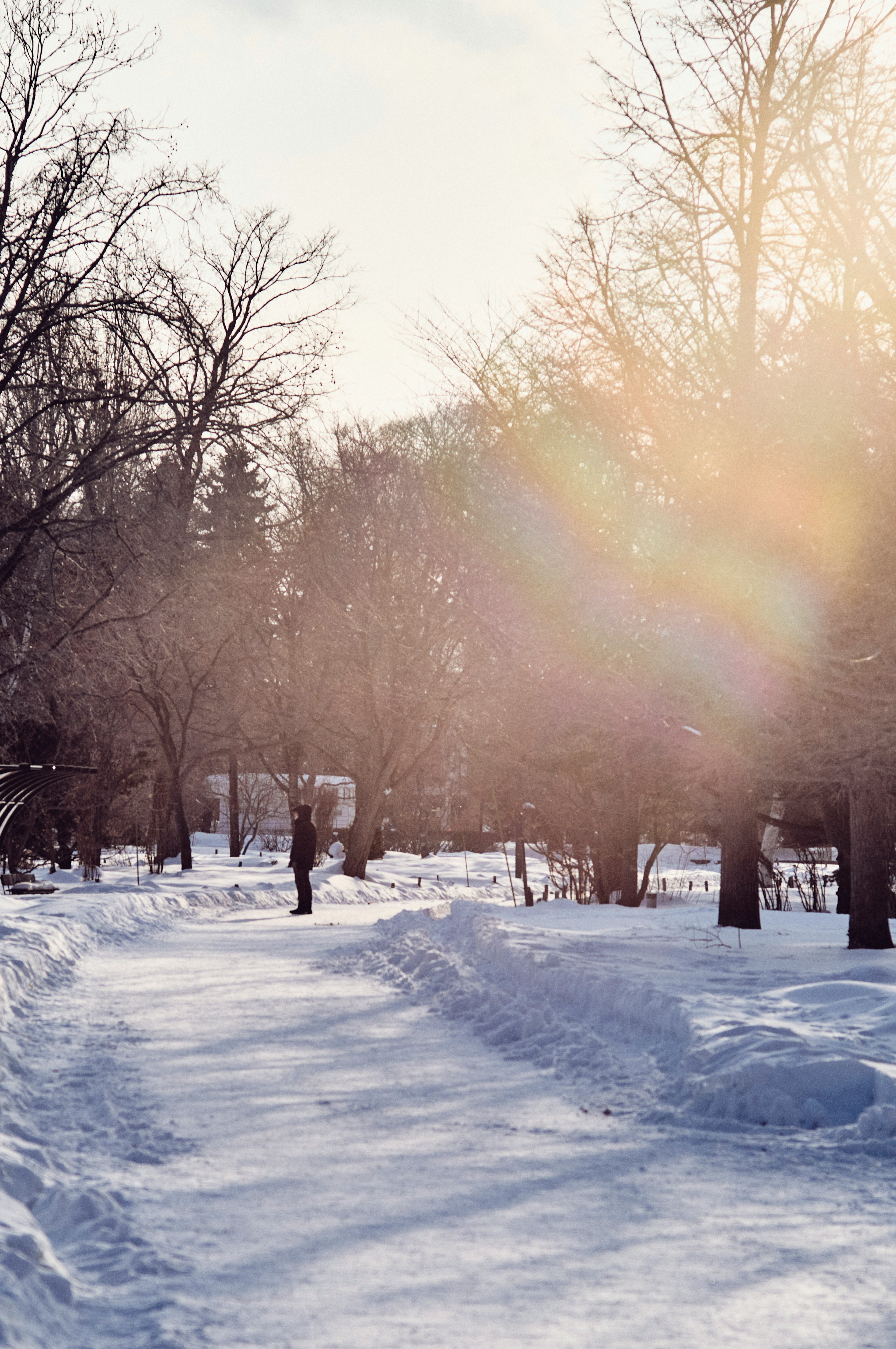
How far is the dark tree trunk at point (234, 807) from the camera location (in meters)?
41.0

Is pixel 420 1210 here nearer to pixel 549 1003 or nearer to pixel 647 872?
pixel 549 1003

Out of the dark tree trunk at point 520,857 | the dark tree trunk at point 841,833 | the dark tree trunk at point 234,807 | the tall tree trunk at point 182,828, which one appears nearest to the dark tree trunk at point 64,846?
the tall tree trunk at point 182,828

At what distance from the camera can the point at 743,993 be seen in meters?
9.41

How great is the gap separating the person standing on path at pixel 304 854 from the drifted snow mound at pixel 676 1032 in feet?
29.1

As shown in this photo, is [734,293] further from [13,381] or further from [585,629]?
[13,381]

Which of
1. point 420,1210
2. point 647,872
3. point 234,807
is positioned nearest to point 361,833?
point 647,872

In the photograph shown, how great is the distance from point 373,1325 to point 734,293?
1176 centimetres

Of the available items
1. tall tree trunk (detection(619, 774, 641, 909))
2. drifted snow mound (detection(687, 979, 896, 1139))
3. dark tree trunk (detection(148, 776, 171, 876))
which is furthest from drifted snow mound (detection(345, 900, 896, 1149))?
dark tree trunk (detection(148, 776, 171, 876))

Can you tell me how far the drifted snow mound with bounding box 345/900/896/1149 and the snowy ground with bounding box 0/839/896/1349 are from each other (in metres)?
0.03

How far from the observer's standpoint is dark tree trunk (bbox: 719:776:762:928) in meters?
16.5

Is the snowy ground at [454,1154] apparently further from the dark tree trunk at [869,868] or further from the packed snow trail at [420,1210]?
the dark tree trunk at [869,868]

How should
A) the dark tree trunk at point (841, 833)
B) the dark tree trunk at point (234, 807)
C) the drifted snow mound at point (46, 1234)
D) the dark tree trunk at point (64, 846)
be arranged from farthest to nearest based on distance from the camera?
the dark tree trunk at point (234, 807)
the dark tree trunk at point (64, 846)
the dark tree trunk at point (841, 833)
the drifted snow mound at point (46, 1234)

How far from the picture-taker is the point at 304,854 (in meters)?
22.3

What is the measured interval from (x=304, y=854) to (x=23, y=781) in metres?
5.68
